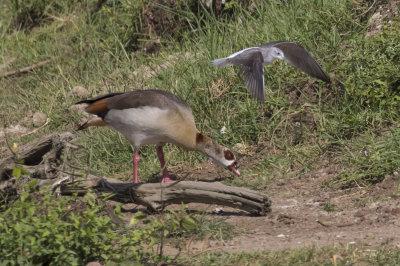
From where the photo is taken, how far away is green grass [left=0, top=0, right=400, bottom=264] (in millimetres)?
6543

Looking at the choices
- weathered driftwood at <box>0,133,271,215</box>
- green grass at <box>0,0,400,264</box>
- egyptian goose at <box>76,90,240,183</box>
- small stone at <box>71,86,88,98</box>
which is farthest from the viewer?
small stone at <box>71,86,88,98</box>

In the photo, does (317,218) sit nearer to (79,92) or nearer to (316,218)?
(316,218)

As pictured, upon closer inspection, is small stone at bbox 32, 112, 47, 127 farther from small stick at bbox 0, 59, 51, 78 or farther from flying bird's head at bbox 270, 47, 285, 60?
flying bird's head at bbox 270, 47, 285, 60

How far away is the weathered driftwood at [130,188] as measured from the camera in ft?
17.4

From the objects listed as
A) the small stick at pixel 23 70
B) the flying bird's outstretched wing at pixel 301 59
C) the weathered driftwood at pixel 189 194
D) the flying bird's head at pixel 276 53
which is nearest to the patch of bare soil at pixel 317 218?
the weathered driftwood at pixel 189 194

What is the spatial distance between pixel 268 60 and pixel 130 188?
208 centimetres

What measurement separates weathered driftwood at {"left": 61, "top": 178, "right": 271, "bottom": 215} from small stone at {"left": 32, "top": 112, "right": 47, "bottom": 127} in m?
3.14

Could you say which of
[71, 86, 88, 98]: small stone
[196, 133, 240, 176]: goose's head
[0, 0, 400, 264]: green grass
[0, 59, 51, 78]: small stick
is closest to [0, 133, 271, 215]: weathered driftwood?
[0, 0, 400, 264]: green grass

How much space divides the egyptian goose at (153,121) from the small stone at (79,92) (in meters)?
1.84

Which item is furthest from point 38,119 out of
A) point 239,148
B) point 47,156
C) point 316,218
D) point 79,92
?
point 316,218

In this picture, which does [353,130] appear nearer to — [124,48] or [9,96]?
[124,48]

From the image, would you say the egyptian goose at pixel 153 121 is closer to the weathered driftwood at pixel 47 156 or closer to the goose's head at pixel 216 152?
the goose's head at pixel 216 152

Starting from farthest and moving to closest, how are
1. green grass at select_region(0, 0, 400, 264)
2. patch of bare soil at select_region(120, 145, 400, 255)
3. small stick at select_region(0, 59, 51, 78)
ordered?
small stick at select_region(0, 59, 51, 78) → green grass at select_region(0, 0, 400, 264) → patch of bare soil at select_region(120, 145, 400, 255)

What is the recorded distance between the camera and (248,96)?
23.7 feet
